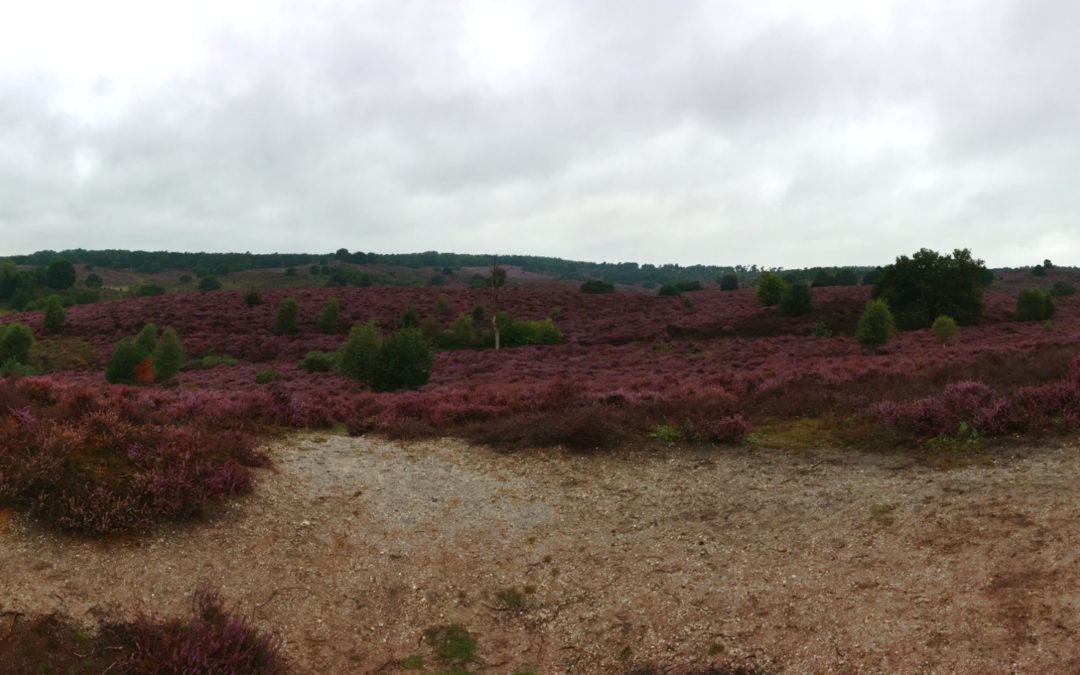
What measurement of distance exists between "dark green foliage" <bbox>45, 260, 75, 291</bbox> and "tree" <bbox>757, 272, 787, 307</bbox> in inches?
4707

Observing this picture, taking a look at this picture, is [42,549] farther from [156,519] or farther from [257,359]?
[257,359]

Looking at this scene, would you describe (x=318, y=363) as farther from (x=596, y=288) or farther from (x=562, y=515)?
(x=596, y=288)

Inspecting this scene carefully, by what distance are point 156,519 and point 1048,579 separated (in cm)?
1106

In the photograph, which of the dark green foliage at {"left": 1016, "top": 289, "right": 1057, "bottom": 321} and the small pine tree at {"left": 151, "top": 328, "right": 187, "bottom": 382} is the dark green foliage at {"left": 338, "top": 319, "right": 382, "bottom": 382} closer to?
the small pine tree at {"left": 151, "top": 328, "right": 187, "bottom": 382}

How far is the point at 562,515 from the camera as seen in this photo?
10.4 m

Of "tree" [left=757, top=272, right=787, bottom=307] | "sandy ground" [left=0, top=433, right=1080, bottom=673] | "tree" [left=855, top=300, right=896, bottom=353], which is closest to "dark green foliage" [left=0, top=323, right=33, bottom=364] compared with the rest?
"sandy ground" [left=0, top=433, right=1080, bottom=673]

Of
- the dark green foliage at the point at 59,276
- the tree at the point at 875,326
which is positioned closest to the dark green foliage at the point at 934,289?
the tree at the point at 875,326

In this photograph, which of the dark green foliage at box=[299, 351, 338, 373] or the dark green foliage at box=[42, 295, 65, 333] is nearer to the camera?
the dark green foliage at box=[299, 351, 338, 373]

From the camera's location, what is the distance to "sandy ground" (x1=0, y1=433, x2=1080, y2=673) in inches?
242

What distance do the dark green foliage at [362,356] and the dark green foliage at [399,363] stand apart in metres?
0.38

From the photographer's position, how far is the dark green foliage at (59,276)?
4181 inches

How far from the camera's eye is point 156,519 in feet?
27.1

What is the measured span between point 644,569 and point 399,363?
69.1ft

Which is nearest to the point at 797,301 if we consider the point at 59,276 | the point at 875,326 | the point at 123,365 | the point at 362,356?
the point at 875,326
